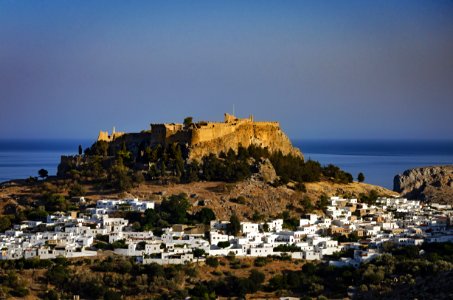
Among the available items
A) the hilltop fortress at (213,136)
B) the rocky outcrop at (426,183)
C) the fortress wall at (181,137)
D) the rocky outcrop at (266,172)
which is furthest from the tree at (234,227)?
the rocky outcrop at (426,183)

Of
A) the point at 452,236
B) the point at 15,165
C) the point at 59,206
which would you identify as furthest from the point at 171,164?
the point at 15,165

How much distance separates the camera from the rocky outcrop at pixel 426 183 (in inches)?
1609

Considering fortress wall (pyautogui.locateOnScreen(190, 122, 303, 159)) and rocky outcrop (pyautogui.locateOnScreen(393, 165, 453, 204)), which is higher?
fortress wall (pyautogui.locateOnScreen(190, 122, 303, 159))

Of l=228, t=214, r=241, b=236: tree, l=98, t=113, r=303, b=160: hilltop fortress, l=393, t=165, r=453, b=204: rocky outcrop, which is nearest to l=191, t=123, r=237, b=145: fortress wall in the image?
l=98, t=113, r=303, b=160: hilltop fortress

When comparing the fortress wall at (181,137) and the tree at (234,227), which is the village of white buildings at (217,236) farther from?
the fortress wall at (181,137)

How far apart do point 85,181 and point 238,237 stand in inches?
291

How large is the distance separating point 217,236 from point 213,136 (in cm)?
774

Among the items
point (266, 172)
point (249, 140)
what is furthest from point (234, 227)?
point (249, 140)

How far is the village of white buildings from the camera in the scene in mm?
28391

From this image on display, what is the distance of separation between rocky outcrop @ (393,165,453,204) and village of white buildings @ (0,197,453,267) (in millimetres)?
6709

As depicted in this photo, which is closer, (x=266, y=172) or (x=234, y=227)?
(x=234, y=227)

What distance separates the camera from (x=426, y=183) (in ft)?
138

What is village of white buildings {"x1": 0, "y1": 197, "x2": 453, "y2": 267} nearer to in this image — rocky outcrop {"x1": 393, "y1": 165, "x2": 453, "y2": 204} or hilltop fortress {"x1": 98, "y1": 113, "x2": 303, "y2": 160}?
hilltop fortress {"x1": 98, "y1": 113, "x2": 303, "y2": 160}

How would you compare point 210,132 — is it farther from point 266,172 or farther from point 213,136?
point 266,172
